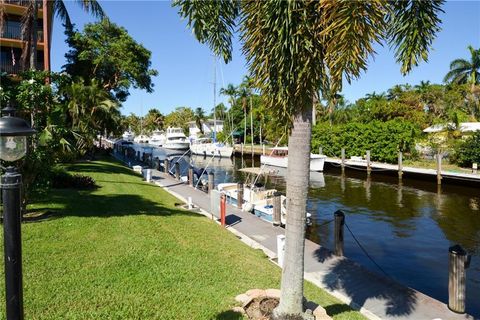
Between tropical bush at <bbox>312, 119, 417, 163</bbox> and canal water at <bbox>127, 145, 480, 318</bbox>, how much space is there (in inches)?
228

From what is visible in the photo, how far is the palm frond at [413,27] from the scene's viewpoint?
16.8 feet

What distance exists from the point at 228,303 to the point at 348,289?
131 inches

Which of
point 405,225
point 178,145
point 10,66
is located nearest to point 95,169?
point 10,66

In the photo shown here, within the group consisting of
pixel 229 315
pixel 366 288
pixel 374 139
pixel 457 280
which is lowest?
pixel 366 288

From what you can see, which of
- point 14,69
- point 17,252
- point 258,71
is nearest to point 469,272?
point 258,71

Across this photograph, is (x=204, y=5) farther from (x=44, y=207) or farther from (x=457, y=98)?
(x=457, y=98)

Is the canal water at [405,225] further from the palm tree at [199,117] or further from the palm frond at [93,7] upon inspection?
the palm tree at [199,117]

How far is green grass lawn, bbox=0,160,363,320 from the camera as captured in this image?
19.4 ft

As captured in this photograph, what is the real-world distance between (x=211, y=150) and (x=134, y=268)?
53156mm

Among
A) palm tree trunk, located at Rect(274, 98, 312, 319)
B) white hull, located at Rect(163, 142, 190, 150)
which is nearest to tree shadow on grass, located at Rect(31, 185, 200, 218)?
palm tree trunk, located at Rect(274, 98, 312, 319)

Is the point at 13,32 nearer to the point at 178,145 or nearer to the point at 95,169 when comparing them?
the point at 95,169

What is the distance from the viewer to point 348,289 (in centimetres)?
848

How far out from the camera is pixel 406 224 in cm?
1862

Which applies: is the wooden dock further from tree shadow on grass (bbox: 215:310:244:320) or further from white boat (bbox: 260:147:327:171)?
tree shadow on grass (bbox: 215:310:244:320)
